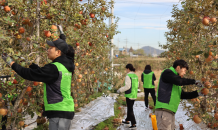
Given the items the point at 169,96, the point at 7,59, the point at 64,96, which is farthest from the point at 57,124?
the point at 169,96

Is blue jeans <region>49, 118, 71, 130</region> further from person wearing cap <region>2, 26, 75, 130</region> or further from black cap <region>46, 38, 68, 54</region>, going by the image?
black cap <region>46, 38, 68, 54</region>

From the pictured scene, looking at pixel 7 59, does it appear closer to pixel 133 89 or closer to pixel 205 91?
pixel 205 91

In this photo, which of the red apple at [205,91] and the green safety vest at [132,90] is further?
the green safety vest at [132,90]

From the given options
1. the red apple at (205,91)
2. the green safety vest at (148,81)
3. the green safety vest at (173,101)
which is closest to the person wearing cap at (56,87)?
the green safety vest at (173,101)

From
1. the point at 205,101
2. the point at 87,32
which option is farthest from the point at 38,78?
the point at 205,101

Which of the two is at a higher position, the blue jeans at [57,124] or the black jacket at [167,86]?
the black jacket at [167,86]

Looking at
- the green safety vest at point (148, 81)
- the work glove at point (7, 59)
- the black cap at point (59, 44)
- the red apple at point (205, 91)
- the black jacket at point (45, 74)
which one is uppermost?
the black cap at point (59, 44)

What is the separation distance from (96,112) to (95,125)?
1058 mm

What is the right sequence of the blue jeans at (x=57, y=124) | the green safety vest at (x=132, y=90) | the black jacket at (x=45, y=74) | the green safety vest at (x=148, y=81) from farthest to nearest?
the green safety vest at (x=148, y=81)
the green safety vest at (x=132, y=90)
the blue jeans at (x=57, y=124)
the black jacket at (x=45, y=74)

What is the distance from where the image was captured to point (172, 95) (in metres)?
2.79

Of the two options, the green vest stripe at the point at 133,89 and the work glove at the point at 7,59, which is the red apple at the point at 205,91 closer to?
the green vest stripe at the point at 133,89

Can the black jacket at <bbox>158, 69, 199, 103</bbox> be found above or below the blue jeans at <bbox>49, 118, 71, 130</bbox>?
above

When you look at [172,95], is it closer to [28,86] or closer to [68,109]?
[68,109]

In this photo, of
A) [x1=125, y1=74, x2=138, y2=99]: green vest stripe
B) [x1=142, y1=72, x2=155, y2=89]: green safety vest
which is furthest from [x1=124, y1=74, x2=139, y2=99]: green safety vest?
[x1=142, y1=72, x2=155, y2=89]: green safety vest
